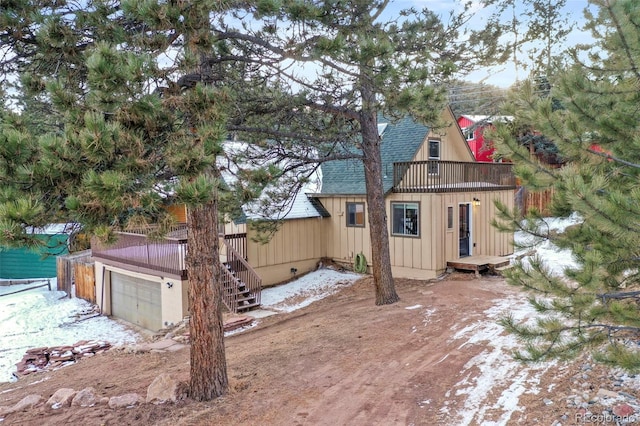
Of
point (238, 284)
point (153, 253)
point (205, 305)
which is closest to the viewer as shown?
point (205, 305)

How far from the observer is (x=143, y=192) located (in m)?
4.12

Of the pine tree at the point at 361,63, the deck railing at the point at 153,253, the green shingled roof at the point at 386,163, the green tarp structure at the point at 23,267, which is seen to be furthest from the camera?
the green tarp structure at the point at 23,267

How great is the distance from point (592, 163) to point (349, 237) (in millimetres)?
10636

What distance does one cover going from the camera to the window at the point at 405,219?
520 inches

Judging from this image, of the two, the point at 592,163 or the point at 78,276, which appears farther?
the point at 78,276

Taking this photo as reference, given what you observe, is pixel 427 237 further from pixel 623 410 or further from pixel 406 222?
pixel 623 410

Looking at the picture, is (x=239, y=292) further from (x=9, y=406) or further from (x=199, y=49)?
(x=199, y=49)

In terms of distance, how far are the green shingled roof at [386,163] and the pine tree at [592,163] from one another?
902cm

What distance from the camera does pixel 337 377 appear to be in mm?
6215

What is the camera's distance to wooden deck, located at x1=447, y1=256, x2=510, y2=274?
42.4 feet

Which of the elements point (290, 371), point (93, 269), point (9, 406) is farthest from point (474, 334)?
point (93, 269)

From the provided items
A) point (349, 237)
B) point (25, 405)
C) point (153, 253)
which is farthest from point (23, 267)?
point (25, 405)

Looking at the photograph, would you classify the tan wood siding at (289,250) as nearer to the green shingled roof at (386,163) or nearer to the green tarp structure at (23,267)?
the green shingled roof at (386,163)

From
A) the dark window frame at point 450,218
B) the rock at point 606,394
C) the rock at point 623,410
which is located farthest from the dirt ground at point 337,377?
the dark window frame at point 450,218
